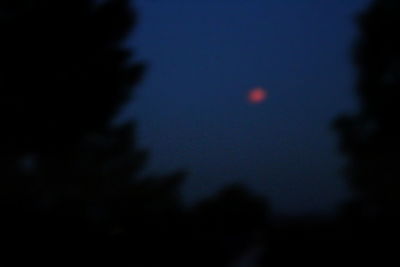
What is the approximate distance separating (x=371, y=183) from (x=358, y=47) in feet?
8.10

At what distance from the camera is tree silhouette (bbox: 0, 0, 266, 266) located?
421 inches

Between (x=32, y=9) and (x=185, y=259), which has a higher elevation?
(x=32, y=9)

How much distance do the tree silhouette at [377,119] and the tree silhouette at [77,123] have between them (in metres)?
1.73

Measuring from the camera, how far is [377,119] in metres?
9.98

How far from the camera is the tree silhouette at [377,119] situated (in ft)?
30.5

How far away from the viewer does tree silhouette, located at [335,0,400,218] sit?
9281 mm

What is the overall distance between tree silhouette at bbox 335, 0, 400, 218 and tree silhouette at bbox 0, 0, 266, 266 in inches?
68.0

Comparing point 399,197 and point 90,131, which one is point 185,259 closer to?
point 399,197

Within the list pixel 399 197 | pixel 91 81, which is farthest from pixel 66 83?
pixel 399 197

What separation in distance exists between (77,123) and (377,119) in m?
5.52

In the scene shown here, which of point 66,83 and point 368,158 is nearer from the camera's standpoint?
point 368,158

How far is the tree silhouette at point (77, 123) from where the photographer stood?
1070 cm

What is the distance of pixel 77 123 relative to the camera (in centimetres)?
1144

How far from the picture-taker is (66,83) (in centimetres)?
1138
